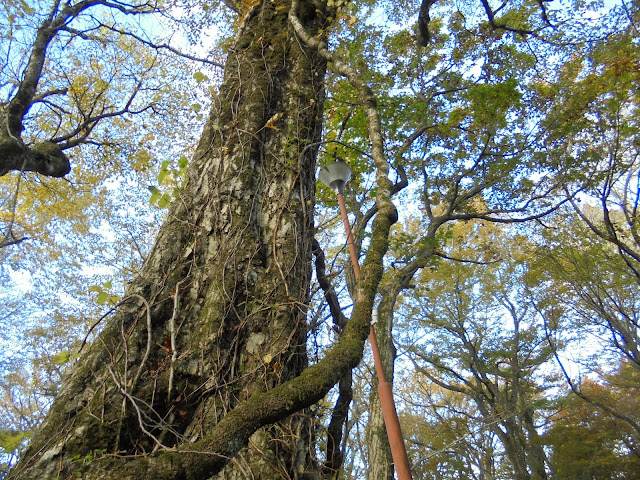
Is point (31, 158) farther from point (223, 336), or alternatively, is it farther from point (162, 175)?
point (223, 336)

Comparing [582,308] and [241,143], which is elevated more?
[582,308]

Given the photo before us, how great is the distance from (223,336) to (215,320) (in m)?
0.08

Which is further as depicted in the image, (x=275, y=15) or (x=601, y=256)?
(x=601, y=256)

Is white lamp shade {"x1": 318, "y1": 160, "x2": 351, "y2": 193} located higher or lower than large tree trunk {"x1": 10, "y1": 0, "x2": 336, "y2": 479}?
higher

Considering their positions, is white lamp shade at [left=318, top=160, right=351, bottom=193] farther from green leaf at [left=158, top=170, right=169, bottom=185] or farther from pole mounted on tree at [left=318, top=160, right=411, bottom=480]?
green leaf at [left=158, top=170, right=169, bottom=185]

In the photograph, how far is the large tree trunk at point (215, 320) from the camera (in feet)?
4.63

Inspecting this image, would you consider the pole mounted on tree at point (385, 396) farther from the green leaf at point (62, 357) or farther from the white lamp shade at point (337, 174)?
the green leaf at point (62, 357)

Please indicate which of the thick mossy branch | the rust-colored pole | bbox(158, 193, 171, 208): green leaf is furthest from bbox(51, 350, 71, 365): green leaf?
the thick mossy branch

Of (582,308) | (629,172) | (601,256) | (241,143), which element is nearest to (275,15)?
(241,143)

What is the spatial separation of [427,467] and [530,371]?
218 inches

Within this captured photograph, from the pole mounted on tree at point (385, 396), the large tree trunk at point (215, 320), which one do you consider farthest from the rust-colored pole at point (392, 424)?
the large tree trunk at point (215, 320)

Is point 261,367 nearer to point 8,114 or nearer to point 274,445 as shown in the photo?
point 274,445

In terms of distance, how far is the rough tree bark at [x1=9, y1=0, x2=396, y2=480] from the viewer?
3.58ft

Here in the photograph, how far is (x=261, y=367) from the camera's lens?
67.5 inches
